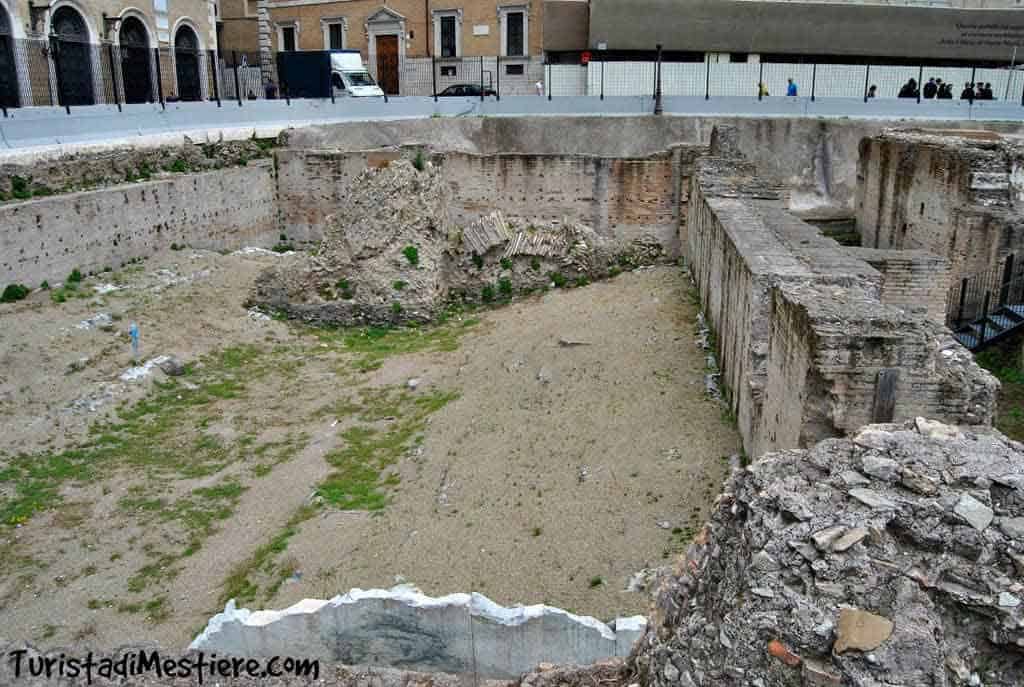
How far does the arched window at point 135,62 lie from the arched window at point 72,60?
1.38 meters

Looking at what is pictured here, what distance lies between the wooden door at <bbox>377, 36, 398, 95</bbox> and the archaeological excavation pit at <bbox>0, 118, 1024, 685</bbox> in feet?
43.8

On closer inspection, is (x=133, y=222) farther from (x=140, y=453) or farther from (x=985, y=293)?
(x=985, y=293)

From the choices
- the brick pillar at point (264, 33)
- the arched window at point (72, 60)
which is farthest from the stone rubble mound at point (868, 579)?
the brick pillar at point (264, 33)

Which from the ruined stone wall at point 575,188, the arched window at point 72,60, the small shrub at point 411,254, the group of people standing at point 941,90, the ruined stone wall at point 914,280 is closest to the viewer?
the ruined stone wall at point 914,280

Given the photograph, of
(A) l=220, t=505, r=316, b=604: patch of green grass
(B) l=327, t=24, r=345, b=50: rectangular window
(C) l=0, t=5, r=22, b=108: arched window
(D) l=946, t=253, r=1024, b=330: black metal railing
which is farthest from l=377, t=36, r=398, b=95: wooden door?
(A) l=220, t=505, r=316, b=604: patch of green grass

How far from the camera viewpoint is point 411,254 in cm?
1422

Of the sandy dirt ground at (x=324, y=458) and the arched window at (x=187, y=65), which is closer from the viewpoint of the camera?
the sandy dirt ground at (x=324, y=458)

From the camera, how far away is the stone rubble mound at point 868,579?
113 inches

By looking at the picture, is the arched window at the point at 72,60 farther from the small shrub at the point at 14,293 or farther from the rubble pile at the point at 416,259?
the small shrub at the point at 14,293

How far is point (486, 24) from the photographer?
2894 cm

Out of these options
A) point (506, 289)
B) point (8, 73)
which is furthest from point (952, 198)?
point (8, 73)

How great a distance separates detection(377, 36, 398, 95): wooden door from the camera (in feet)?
99.3

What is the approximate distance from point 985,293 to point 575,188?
662cm

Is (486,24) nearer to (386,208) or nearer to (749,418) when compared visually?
(386,208)
